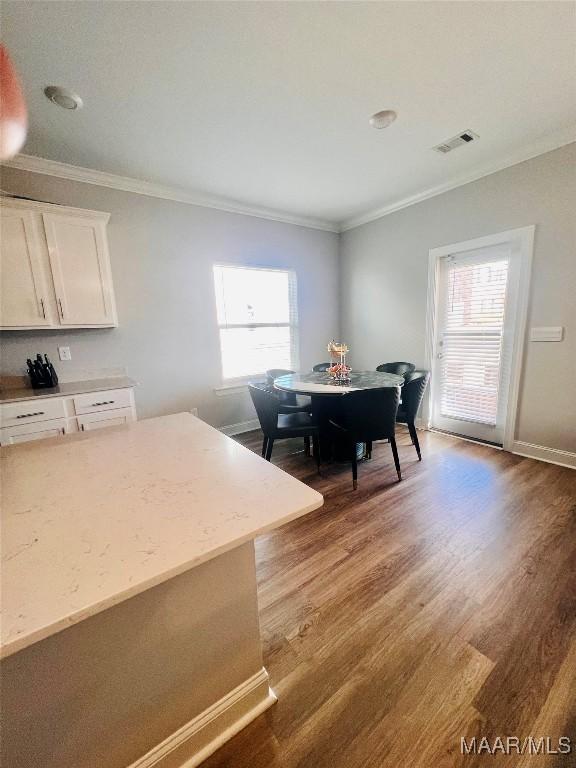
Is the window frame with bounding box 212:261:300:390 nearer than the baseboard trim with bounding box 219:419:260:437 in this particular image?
Yes

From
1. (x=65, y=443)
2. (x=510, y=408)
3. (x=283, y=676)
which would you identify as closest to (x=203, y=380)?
(x=65, y=443)

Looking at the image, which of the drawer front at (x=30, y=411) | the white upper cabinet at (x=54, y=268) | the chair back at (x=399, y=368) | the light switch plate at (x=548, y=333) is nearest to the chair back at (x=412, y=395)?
the chair back at (x=399, y=368)

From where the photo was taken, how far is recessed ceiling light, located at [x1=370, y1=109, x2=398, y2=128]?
2057mm

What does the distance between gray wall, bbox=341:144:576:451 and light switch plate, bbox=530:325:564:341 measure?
47mm

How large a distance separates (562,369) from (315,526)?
248 cm

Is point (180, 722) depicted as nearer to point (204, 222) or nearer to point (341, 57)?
point (341, 57)

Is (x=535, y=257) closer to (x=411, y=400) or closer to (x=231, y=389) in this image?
(x=411, y=400)

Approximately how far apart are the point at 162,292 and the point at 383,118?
94.4 inches

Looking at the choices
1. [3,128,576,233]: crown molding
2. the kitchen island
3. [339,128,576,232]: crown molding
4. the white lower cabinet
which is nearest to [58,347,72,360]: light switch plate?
the white lower cabinet

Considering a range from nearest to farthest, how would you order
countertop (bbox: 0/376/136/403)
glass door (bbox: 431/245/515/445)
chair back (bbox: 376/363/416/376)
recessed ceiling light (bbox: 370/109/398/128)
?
recessed ceiling light (bbox: 370/109/398/128) → countertop (bbox: 0/376/136/403) → glass door (bbox: 431/245/515/445) → chair back (bbox: 376/363/416/376)

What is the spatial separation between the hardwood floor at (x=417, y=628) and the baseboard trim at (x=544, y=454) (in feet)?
1.64

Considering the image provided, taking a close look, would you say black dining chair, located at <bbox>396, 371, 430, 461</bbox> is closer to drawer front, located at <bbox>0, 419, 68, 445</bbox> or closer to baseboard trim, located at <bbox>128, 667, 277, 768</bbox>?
baseboard trim, located at <bbox>128, 667, 277, 768</bbox>

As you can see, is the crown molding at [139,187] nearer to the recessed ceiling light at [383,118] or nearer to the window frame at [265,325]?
the window frame at [265,325]

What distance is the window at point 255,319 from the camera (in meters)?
3.63
